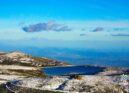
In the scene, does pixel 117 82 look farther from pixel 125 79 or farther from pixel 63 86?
pixel 63 86

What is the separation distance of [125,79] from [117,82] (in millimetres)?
1634

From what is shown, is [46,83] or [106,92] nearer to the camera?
[106,92]

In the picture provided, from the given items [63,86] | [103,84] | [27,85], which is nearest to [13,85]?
[27,85]

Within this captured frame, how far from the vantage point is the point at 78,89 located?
3024 inches

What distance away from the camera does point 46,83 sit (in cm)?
8056

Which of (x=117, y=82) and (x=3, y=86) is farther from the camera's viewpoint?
(x=3, y=86)

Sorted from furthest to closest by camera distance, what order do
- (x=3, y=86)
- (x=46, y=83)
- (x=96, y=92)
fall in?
1. (x=3, y=86)
2. (x=46, y=83)
3. (x=96, y=92)

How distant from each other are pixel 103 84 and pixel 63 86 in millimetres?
5886

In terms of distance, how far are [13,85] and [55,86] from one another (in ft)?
27.4

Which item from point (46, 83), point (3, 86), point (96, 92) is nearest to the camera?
point (96, 92)

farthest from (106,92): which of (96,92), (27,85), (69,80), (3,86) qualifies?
(3,86)

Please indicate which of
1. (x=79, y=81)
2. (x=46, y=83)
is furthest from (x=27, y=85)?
(x=79, y=81)

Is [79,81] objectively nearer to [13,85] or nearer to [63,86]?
[63,86]

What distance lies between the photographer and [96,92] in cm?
7512
